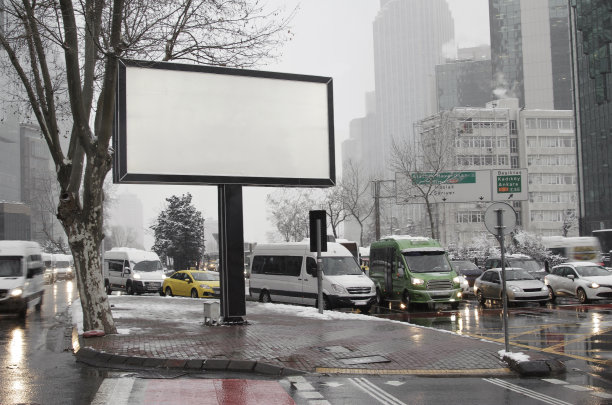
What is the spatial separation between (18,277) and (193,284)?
960 cm

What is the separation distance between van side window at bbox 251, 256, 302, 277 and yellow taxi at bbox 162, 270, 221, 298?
3876 millimetres

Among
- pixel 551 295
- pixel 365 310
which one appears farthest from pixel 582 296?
pixel 365 310

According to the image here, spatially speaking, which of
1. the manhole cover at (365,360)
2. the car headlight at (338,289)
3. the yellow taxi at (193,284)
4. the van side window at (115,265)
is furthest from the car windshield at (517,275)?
the van side window at (115,265)

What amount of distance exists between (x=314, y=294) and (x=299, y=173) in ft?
24.6

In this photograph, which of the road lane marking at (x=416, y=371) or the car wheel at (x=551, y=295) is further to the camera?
the car wheel at (x=551, y=295)

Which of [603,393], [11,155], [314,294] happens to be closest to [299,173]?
[314,294]

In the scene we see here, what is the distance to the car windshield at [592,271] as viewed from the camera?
24.4m

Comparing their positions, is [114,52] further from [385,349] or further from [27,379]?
[385,349]

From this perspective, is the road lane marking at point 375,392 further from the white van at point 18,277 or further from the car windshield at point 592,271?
the car windshield at point 592,271

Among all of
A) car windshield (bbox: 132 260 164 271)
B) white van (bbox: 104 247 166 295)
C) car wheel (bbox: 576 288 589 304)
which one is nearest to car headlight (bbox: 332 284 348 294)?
car wheel (bbox: 576 288 589 304)

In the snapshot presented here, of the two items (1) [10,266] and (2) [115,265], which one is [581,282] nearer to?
(1) [10,266]

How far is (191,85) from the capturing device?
48.9ft

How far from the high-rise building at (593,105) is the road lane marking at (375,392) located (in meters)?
77.7

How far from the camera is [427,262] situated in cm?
2331
